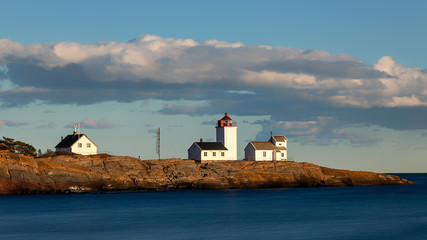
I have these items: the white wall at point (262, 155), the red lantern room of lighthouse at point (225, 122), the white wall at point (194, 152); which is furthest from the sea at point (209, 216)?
the red lantern room of lighthouse at point (225, 122)

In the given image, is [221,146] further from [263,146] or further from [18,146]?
[18,146]

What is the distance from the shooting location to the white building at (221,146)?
296ft

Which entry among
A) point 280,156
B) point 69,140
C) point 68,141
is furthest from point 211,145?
point 68,141

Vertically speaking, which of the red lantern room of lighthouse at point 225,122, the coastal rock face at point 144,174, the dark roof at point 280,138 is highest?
the red lantern room of lighthouse at point 225,122

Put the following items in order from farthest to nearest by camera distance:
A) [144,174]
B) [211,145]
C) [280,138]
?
1. [280,138]
2. [211,145]
3. [144,174]

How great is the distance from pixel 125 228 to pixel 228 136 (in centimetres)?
4960

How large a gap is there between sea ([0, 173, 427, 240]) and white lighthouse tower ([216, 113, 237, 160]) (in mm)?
15261

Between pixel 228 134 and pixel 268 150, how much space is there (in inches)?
308

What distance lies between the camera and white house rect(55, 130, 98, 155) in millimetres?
86387

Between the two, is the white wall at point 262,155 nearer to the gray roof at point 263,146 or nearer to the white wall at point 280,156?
the gray roof at point 263,146

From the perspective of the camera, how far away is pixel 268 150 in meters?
94.7

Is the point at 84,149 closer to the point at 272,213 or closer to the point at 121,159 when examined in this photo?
the point at 121,159

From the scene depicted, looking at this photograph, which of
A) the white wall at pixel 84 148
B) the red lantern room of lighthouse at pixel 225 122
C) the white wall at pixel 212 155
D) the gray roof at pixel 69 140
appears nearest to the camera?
the white wall at pixel 84 148

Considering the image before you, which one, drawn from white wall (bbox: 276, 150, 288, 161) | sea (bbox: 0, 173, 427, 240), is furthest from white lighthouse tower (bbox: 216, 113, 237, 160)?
sea (bbox: 0, 173, 427, 240)
